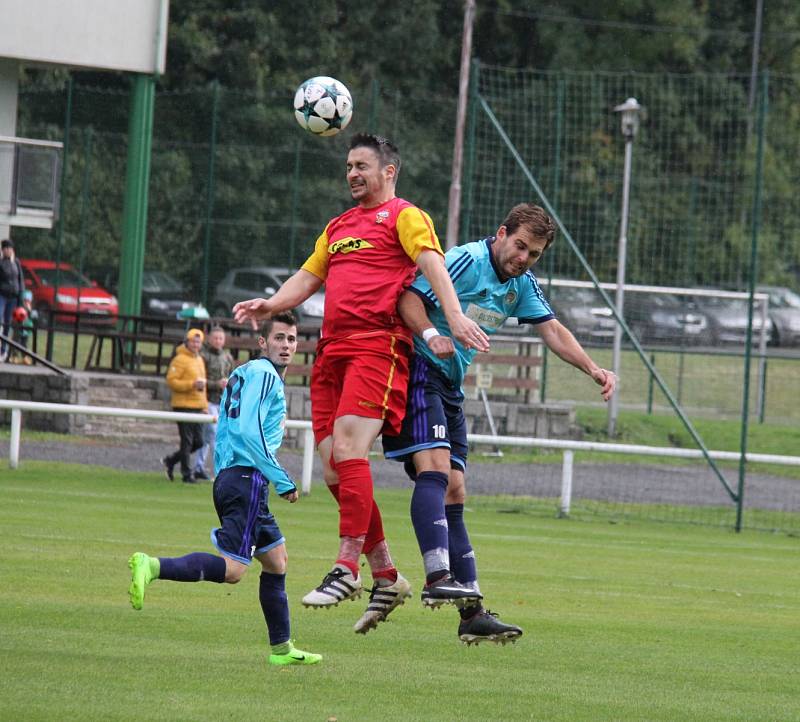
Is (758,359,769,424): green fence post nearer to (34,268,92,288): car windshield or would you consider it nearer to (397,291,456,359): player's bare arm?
(34,268,92,288): car windshield

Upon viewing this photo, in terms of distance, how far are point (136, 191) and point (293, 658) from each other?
73.1 feet

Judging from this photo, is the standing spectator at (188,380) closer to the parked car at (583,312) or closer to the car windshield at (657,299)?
the parked car at (583,312)

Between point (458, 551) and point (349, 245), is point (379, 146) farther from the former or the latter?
point (458, 551)

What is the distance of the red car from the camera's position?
108 ft

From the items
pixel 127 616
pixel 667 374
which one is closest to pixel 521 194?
pixel 667 374

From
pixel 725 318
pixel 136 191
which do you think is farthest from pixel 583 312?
pixel 136 191

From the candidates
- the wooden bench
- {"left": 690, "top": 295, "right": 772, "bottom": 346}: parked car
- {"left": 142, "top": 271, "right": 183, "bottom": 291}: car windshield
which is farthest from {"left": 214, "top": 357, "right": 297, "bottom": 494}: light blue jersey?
{"left": 142, "top": 271, "right": 183, "bottom": 291}: car windshield

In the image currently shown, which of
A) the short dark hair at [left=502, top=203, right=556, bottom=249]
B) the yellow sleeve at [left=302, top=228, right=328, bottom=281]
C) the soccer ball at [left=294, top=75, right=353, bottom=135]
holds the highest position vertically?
the soccer ball at [left=294, top=75, right=353, bottom=135]

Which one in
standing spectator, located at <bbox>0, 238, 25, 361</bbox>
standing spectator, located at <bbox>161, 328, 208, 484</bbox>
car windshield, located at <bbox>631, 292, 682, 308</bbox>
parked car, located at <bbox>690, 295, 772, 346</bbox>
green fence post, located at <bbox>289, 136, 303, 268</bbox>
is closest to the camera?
standing spectator, located at <bbox>161, 328, 208, 484</bbox>

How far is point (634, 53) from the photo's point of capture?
173ft

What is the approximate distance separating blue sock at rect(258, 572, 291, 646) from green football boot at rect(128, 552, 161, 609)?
2.28 ft

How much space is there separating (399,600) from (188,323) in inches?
741

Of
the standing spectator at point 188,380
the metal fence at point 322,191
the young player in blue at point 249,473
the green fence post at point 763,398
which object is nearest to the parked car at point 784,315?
the metal fence at point 322,191

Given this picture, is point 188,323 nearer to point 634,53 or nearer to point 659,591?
point 659,591
